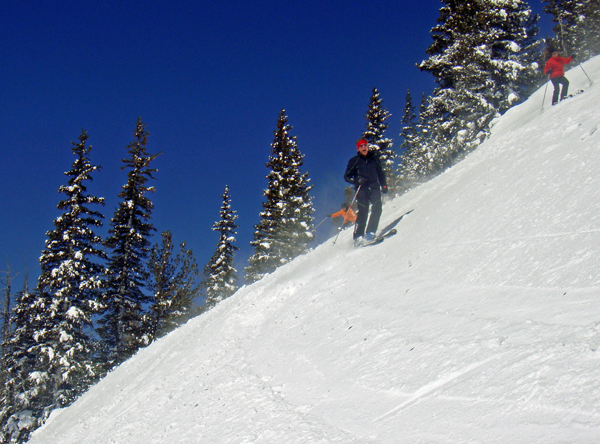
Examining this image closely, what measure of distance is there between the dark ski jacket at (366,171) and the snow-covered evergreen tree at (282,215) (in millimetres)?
18616

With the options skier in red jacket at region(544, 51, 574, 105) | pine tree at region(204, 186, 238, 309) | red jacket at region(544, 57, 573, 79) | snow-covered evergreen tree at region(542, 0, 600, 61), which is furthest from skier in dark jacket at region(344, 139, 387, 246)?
snow-covered evergreen tree at region(542, 0, 600, 61)

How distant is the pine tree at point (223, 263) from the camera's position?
113 feet

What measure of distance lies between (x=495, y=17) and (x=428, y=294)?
22.9m

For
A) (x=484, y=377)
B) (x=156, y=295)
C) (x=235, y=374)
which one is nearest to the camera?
(x=484, y=377)

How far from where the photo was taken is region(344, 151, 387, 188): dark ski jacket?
9.55 m

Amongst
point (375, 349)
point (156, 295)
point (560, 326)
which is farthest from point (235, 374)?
point (156, 295)

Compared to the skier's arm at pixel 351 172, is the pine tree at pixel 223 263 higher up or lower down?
higher up

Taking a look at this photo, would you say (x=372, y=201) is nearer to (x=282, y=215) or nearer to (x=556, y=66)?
(x=556, y=66)

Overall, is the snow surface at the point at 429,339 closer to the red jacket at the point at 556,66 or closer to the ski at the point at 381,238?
the ski at the point at 381,238

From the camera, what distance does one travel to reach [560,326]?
3561 millimetres

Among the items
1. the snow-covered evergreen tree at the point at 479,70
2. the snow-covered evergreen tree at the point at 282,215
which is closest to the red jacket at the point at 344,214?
the snow-covered evergreen tree at the point at 479,70

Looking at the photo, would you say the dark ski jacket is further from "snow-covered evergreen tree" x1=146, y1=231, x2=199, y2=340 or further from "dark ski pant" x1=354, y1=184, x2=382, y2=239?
"snow-covered evergreen tree" x1=146, y1=231, x2=199, y2=340

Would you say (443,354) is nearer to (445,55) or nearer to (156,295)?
(156,295)

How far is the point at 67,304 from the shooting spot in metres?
22.1
